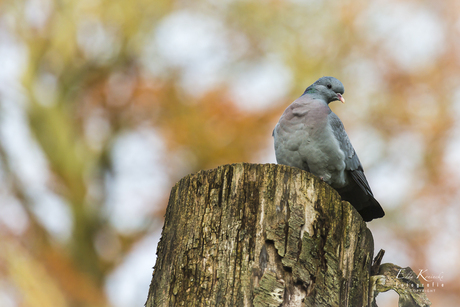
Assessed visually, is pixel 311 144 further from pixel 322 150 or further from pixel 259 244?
pixel 259 244

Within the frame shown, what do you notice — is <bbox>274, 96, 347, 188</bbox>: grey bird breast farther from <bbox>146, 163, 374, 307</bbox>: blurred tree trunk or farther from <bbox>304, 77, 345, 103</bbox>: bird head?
<bbox>146, 163, 374, 307</bbox>: blurred tree trunk

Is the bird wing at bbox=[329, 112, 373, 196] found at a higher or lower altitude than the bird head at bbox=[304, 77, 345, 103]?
lower

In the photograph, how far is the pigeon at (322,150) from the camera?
12.7 ft

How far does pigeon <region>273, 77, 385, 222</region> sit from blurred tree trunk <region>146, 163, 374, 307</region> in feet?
3.93

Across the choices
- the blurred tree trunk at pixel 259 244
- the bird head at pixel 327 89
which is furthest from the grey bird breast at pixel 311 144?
the blurred tree trunk at pixel 259 244

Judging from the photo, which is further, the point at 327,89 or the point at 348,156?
the point at 327,89

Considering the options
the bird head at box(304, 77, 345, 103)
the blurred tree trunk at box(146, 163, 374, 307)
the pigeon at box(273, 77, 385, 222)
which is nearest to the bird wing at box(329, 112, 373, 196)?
the pigeon at box(273, 77, 385, 222)

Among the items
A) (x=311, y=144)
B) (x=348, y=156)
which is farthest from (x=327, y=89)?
(x=311, y=144)

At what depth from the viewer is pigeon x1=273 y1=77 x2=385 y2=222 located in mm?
3863

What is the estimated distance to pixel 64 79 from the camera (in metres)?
8.56

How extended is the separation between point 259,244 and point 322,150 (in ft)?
5.43

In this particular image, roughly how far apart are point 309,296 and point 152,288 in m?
0.87

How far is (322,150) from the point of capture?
12.6 ft

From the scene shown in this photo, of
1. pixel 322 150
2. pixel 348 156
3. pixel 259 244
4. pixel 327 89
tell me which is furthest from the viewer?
pixel 327 89
